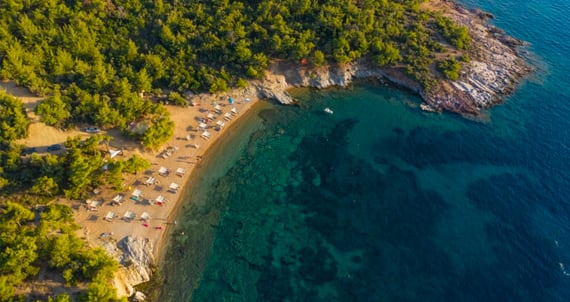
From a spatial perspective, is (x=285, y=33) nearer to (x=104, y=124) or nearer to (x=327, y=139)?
(x=327, y=139)

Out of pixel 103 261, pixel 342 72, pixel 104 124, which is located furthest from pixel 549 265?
pixel 104 124

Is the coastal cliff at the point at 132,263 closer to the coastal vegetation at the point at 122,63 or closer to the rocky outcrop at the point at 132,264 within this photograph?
the rocky outcrop at the point at 132,264

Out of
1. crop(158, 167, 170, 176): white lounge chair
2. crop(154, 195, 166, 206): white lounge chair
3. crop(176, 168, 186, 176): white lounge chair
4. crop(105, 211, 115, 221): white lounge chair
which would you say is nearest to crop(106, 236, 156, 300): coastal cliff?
crop(105, 211, 115, 221): white lounge chair

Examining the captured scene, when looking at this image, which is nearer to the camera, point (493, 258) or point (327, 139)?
point (493, 258)

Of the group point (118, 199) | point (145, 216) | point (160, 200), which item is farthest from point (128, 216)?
point (160, 200)

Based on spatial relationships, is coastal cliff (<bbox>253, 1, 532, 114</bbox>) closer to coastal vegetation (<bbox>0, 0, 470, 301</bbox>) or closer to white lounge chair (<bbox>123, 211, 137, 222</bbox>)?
coastal vegetation (<bbox>0, 0, 470, 301</bbox>)
